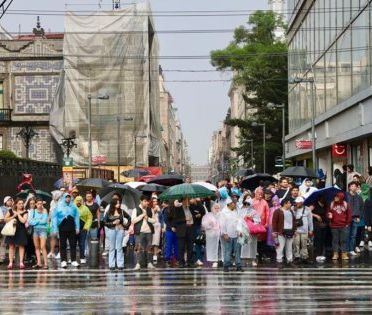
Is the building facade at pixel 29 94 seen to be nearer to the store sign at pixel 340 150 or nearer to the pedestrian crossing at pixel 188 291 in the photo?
the store sign at pixel 340 150

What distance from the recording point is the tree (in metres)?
74.5

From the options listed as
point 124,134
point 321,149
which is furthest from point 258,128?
point 321,149

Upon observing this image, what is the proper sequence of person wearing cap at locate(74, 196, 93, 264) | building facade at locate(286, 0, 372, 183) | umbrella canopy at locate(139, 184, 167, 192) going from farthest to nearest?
1. building facade at locate(286, 0, 372, 183)
2. umbrella canopy at locate(139, 184, 167, 192)
3. person wearing cap at locate(74, 196, 93, 264)

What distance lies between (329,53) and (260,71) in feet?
95.5

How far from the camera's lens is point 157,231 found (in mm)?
21281

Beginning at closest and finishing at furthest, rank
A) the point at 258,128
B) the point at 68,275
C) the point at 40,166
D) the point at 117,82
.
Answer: the point at 68,275 < the point at 40,166 < the point at 117,82 < the point at 258,128

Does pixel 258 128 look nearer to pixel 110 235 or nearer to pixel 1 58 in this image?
pixel 1 58

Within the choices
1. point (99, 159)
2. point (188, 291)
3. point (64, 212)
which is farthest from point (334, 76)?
point (188, 291)

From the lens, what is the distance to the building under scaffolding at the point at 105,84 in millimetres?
71062

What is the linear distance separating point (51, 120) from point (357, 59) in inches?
1590

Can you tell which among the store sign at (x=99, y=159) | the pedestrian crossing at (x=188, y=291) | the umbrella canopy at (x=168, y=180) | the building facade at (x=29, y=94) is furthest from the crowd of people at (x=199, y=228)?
the building facade at (x=29, y=94)

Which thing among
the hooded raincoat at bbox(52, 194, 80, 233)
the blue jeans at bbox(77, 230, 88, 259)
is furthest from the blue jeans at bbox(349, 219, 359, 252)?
the hooded raincoat at bbox(52, 194, 80, 233)

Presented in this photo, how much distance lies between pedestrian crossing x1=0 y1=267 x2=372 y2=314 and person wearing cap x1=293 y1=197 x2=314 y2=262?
4.51 ft

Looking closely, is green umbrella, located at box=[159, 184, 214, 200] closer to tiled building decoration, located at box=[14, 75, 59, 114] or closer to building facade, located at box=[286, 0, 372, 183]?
building facade, located at box=[286, 0, 372, 183]
